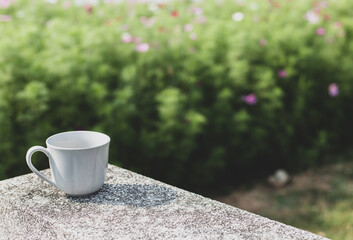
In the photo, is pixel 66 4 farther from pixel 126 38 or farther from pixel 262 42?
pixel 262 42

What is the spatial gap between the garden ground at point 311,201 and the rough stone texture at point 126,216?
186 cm

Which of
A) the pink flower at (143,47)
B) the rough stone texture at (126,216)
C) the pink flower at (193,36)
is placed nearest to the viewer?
the rough stone texture at (126,216)

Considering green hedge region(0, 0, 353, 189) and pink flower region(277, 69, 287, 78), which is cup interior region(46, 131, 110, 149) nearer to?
green hedge region(0, 0, 353, 189)

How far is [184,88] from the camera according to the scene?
11.8 ft

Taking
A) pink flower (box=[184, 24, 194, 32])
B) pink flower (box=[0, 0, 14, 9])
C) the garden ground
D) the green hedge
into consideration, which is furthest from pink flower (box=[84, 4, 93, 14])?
the garden ground

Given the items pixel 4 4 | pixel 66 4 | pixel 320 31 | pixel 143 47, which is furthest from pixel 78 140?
pixel 66 4

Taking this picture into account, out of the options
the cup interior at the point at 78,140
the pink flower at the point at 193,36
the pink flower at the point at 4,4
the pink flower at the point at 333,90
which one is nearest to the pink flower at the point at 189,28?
the pink flower at the point at 193,36

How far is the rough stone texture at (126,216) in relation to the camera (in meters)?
1.34

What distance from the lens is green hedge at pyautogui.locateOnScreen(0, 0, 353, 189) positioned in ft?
10.1

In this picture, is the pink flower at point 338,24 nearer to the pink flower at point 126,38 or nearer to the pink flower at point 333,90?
the pink flower at point 333,90

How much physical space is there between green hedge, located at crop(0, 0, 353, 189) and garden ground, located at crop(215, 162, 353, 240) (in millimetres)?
196

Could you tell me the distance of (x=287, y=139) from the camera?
4.07 meters

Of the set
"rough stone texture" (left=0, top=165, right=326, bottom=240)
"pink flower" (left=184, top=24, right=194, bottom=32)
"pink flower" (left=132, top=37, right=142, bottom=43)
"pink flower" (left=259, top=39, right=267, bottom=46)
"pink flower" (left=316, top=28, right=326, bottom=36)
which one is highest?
"pink flower" (left=316, top=28, right=326, bottom=36)

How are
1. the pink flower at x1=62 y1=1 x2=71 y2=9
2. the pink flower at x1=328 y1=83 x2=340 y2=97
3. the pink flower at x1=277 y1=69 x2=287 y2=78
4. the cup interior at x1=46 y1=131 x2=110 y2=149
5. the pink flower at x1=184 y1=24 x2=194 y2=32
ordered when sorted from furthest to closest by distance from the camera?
the pink flower at x1=62 y1=1 x2=71 y2=9
the pink flower at x1=328 y1=83 x2=340 y2=97
the pink flower at x1=184 y1=24 x2=194 y2=32
the pink flower at x1=277 y1=69 x2=287 y2=78
the cup interior at x1=46 y1=131 x2=110 y2=149
